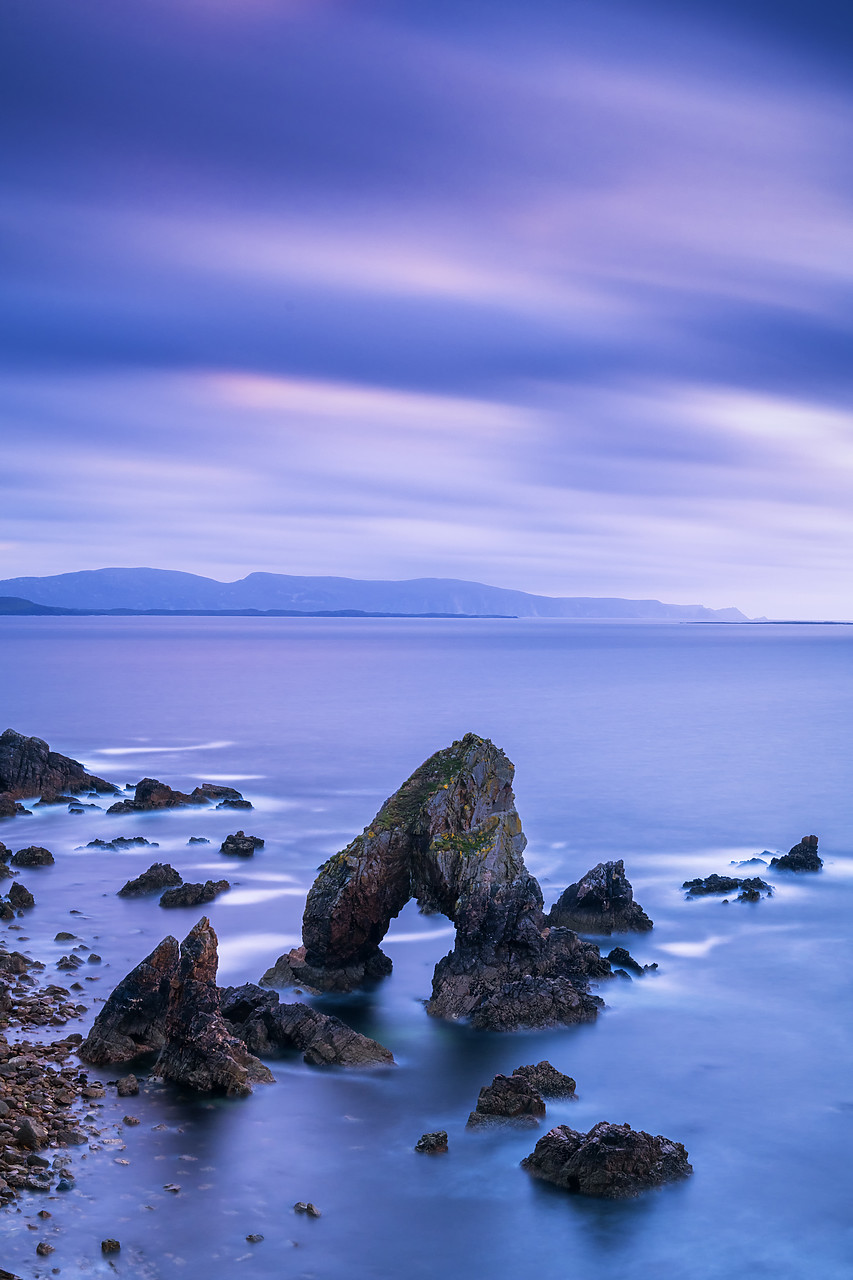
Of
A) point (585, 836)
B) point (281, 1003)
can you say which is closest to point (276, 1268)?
point (281, 1003)

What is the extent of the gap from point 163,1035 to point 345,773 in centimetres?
4196

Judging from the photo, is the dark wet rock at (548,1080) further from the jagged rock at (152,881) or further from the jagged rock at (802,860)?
the jagged rock at (802,860)

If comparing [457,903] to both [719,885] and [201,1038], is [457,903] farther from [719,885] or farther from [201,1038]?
[719,885]

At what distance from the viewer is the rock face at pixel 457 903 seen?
26.1 m

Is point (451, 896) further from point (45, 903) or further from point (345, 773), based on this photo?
point (345, 773)

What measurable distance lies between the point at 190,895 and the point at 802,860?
21.1 m

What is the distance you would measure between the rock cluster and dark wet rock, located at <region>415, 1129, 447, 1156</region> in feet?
115

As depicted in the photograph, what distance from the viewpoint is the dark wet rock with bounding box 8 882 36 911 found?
107 ft

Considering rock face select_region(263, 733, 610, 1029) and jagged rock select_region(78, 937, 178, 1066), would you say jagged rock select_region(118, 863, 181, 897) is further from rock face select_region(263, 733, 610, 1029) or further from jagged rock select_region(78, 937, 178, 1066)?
jagged rock select_region(78, 937, 178, 1066)

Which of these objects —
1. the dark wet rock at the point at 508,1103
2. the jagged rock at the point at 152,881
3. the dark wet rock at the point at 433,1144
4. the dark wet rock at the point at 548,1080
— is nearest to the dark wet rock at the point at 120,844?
the jagged rock at the point at 152,881

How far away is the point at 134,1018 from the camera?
2194 centimetres

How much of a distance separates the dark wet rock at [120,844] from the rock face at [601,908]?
16.0 meters

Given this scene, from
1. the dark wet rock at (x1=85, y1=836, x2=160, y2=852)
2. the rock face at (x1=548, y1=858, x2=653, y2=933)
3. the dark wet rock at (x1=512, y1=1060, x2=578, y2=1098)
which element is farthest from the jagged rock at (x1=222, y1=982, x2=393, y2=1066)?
the dark wet rock at (x1=85, y1=836, x2=160, y2=852)

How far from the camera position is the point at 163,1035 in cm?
2205
